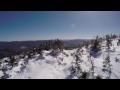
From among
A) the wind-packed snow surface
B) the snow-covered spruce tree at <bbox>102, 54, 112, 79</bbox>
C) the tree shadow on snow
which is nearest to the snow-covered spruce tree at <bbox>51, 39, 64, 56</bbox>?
the wind-packed snow surface

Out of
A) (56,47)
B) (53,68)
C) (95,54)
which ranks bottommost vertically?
(53,68)

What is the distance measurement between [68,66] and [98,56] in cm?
146

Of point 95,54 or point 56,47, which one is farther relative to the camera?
point 56,47

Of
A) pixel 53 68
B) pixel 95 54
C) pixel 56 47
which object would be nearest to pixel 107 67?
pixel 95 54

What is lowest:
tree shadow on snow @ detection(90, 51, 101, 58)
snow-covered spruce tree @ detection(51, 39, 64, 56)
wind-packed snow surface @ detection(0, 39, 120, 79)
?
wind-packed snow surface @ detection(0, 39, 120, 79)

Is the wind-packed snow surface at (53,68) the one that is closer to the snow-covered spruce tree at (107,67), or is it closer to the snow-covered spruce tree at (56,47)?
the snow-covered spruce tree at (107,67)

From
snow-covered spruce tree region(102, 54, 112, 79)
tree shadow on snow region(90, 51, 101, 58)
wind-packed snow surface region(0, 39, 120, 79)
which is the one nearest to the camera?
wind-packed snow surface region(0, 39, 120, 79)

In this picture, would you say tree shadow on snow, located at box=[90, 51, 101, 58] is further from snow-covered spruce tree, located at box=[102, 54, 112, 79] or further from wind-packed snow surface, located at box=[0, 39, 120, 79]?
snow-covered spruce tree, located at box=[102, 54, 112, 79]

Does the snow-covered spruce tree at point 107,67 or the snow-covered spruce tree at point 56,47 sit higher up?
the snow-covered spruce tree at point 56,47

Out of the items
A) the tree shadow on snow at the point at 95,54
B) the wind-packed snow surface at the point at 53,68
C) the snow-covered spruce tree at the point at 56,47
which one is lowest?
the wind-packed snow surface at the point at 53,68

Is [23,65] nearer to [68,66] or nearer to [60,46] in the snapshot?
[68,66]

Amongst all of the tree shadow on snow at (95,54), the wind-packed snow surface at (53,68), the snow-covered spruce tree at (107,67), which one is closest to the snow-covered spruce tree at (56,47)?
the wind-packed snow surface at (53,68)

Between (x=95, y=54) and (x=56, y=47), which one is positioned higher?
A: (x=56, y=47)

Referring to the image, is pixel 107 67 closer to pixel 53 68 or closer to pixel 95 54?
pixel 95 54
